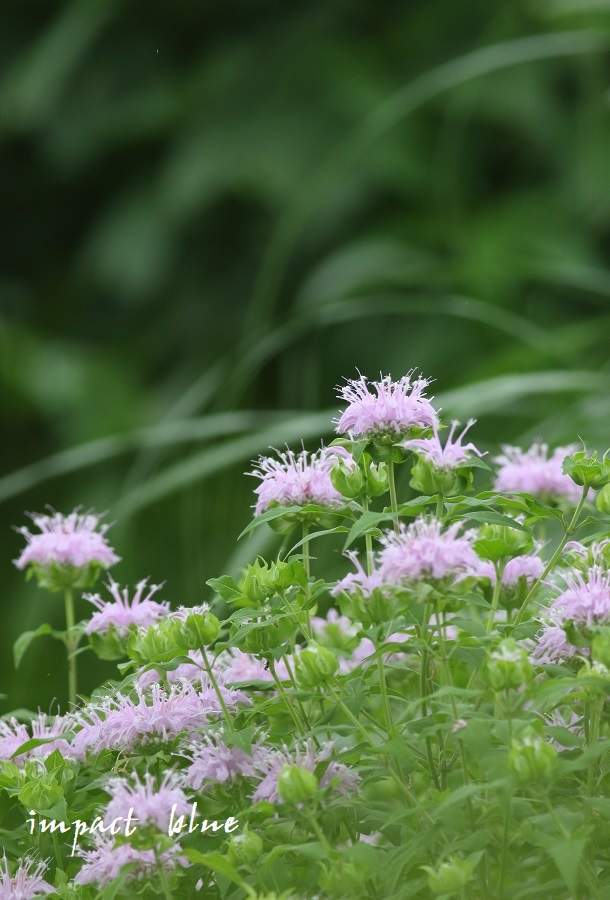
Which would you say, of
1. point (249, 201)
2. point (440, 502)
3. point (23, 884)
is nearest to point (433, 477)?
point (440, 502)

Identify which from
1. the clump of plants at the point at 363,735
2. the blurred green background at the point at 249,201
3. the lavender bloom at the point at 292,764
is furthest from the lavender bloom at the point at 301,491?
the blurred green background at the point at 249,201

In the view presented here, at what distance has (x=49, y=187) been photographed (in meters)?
2.63

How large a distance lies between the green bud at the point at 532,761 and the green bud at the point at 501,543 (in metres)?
0.11

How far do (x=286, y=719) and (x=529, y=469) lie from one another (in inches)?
7.9

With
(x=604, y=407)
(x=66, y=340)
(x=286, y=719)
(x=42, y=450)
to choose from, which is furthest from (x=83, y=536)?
(x=66, y=340)

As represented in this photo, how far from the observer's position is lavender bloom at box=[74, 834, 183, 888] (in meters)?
0.42

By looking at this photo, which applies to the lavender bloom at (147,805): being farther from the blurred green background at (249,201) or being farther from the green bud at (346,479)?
the blurred green background at (249,201)

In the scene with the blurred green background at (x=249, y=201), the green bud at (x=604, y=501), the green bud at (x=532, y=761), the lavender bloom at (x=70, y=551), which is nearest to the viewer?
the green bud at (x=532, y=761)

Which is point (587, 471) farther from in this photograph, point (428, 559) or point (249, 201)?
point (249, 201)

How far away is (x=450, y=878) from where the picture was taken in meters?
0.37

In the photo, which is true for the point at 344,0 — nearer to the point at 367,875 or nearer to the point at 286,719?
the point at 286,719

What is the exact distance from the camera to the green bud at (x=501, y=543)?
469mm

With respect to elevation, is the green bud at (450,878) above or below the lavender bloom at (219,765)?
below

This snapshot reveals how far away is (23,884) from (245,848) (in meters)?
0.12
